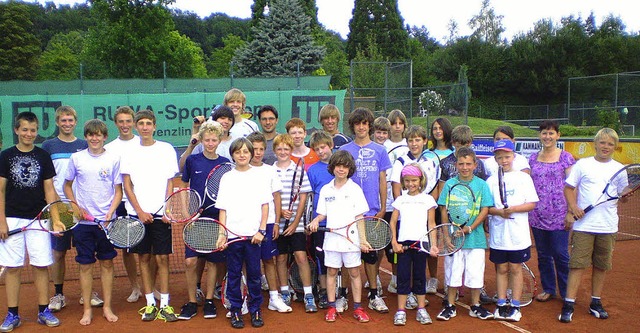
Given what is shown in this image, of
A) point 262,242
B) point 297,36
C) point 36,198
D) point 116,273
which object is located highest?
point 297,36

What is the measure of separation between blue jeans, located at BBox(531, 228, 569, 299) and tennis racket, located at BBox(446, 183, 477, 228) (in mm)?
1083

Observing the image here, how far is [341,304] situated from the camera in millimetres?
5434

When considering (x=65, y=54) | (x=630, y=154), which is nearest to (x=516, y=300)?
(x=630, y=154)

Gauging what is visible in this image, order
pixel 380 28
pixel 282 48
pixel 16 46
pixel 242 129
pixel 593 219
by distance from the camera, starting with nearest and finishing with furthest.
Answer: pixel 593 219 → pixel 242 129 → pixel 282 48 → pixel 16 46 → pixel 380 28

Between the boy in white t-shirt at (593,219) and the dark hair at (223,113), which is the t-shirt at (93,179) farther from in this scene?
the boy in white t-shirt at (593,219)

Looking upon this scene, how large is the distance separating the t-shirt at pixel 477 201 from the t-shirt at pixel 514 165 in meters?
0.41

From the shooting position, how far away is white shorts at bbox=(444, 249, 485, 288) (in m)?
5.18

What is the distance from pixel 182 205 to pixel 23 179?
51.2 inches

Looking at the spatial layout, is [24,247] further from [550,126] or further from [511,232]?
[550,126]

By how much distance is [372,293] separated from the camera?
5.55 meters

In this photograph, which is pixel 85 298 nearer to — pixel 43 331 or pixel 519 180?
pixel 43 331

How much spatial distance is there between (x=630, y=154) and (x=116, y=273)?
35.3ft

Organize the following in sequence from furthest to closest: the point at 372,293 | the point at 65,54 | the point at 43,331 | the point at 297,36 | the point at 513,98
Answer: the point at 65,54
the point at 513,98
the point at 297,36
the point at 372,293
the point at 43,331

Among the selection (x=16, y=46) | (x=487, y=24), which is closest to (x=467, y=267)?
(x=16, y=46)
